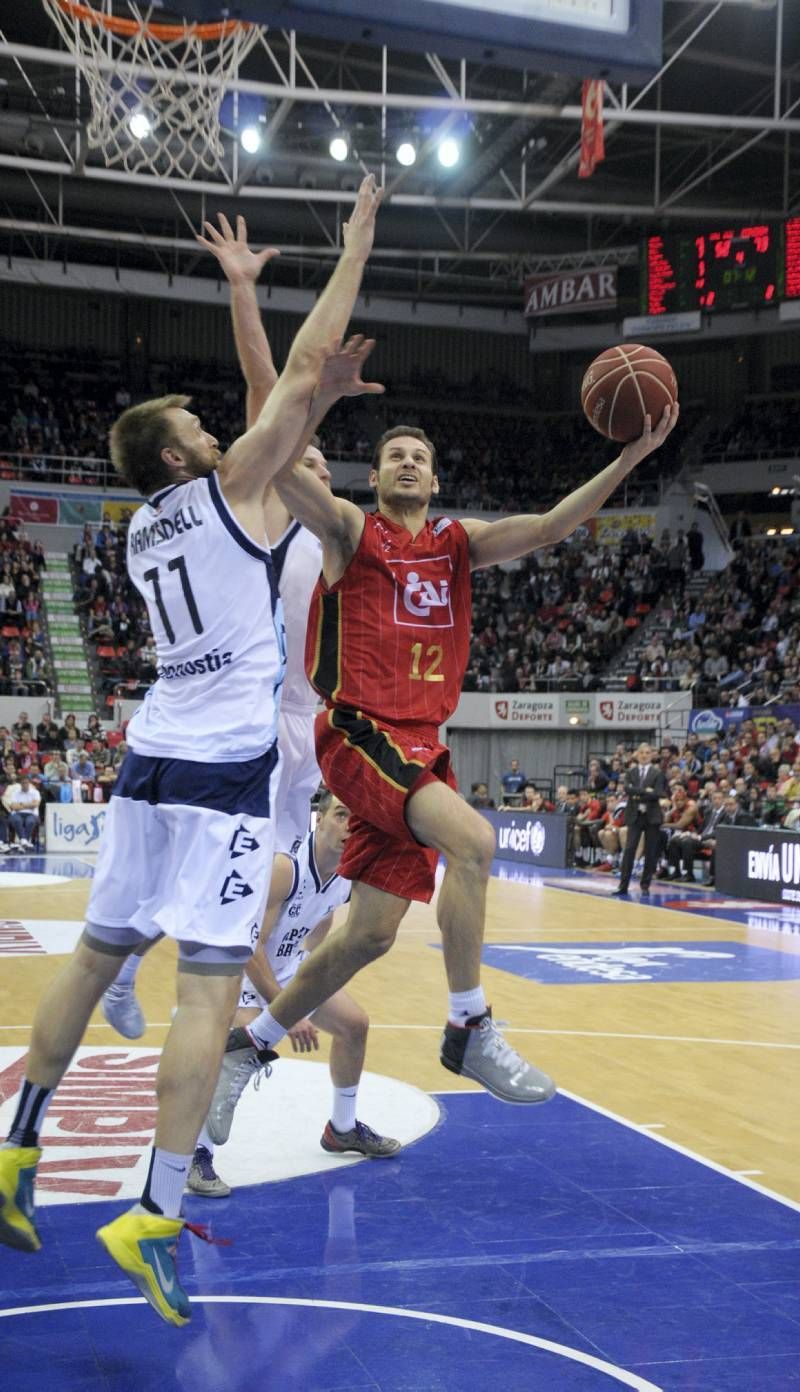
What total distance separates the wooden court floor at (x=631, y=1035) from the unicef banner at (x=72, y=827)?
800 centimetres

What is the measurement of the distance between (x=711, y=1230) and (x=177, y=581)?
8.62 feet

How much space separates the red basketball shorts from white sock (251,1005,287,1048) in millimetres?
590

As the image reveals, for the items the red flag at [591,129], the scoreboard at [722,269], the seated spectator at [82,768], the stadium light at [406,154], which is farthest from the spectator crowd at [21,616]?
the red flag at [591,129]

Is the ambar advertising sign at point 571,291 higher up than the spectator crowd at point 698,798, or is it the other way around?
the ambar advertising sign at point 571,291

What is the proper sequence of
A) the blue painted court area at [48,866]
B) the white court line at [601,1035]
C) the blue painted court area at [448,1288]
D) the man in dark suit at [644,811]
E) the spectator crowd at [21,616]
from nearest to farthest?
the blue painted court area at [448,1288] → the white court line at [601,1035] → the man in dark suit at [644,811] → the blue painted court area at [48,866] → the spectator crowd at [21,616]

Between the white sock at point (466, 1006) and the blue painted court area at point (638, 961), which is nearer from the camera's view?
the white sock at point (466, 1006)

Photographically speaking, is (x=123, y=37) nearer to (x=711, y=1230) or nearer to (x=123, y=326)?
(x=711, y=1230)

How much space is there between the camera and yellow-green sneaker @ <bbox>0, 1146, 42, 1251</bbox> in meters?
3.56

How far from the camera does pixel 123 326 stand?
37250mm

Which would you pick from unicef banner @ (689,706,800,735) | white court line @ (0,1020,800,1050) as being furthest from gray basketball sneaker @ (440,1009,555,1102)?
unicef banner @ (689,706,800,735)

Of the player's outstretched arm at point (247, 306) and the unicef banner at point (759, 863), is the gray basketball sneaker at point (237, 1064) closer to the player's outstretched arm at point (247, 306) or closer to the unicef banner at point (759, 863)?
the player's outstretched arm at point (247, 306)

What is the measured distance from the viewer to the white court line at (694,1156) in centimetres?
480

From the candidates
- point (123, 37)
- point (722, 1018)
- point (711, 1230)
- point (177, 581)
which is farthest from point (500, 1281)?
point (123, 37)

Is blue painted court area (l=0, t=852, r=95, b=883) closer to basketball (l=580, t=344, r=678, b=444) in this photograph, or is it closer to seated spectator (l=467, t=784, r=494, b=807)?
seated spectator (l=467, t=784, r=494, b=807)
